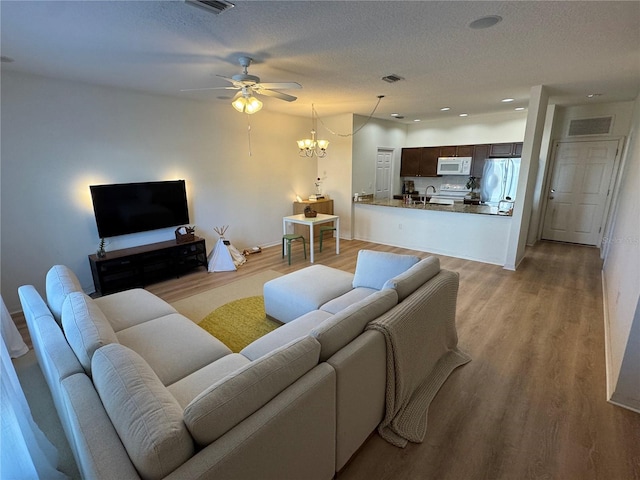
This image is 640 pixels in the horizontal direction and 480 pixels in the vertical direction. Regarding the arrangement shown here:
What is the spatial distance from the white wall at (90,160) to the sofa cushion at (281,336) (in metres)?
3.10

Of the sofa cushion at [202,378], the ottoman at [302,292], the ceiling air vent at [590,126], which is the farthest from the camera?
the ceiling air vent at [590,126]

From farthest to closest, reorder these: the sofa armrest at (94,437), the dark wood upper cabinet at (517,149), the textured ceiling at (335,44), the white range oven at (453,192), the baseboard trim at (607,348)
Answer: the white range oven at (453,192) < the dark wood upper cabinet at (517,149) < the baseboard trim at (607,348) < the textured ceiling at (335,44) < the sofa armrest at (94,437)

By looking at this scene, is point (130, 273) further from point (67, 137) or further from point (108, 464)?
point (108, 464)

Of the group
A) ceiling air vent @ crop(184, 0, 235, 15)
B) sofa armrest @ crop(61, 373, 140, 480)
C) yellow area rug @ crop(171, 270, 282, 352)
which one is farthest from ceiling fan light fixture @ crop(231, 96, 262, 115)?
sofa armrest @ crop(61, 373, 140, 480)

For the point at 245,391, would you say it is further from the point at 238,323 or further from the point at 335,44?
the point at 335,44

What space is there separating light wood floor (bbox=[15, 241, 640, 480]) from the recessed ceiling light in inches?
100

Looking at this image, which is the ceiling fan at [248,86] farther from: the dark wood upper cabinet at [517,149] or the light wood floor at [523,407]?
the dark wood upper cabinet at [517,149]

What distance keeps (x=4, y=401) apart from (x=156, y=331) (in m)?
0.90

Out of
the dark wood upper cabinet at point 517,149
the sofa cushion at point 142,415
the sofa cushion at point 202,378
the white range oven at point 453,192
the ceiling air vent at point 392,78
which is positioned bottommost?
the sofa cushion at point 202,378

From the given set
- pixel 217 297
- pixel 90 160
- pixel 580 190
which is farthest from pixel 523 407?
pixel 580 190

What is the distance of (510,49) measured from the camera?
2604mm

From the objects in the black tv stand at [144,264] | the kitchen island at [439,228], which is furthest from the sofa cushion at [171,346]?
the kitchen island at [439,228]

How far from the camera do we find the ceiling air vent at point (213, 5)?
1.78 m

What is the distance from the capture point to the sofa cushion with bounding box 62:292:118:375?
1.45 metres
